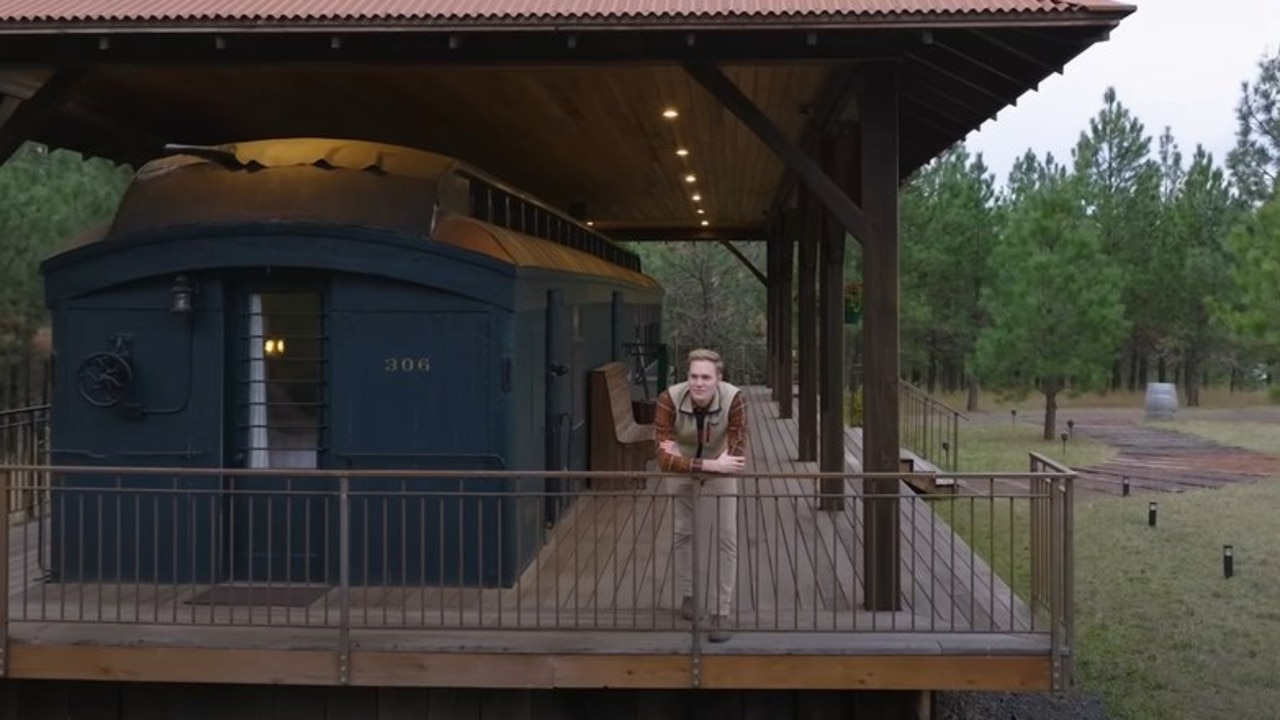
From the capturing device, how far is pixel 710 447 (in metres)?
6.46

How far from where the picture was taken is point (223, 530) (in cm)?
779

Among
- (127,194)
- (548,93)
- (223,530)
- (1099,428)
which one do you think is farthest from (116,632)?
(1099,428)

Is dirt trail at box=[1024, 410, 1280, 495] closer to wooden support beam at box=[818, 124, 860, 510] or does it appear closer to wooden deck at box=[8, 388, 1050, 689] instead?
wooden support beam at box=[818, 124, 860, 510]

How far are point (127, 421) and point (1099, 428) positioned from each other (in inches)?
1169

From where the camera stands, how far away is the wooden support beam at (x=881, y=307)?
6973mm

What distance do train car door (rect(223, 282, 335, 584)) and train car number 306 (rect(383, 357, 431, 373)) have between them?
463 mm

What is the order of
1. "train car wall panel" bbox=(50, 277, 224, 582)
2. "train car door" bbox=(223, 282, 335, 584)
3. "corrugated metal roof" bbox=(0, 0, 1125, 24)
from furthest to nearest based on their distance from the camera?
"train car door" bbox=(223, 282, 335, 584)
"train car wall panel" bbox=(50, 277, 224, 582)
"corrugated metal roof" bbox=(0, 0, 1125, 24)

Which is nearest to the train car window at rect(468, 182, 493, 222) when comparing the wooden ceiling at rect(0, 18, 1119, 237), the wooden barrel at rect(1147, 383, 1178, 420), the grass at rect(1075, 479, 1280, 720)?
the wooden ceiling at rect(0, 18, 1119, 237)

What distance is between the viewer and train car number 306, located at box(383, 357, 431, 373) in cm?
752

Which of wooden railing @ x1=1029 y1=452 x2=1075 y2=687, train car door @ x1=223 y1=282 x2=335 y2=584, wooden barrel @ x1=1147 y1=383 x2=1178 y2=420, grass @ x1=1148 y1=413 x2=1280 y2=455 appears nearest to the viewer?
wooden railing @ x1=1029 y1=452 x2=1075 y2=687

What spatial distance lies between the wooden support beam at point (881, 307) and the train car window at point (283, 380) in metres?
3.48

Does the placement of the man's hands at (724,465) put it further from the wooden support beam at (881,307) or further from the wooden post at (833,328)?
the wooden post at (833,328)

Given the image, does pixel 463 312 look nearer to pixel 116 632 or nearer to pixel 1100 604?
pixel 116 632

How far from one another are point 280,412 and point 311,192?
147cm
